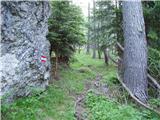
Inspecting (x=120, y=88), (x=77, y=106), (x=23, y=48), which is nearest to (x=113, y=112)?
(x=77, y=106)

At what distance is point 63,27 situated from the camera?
9.87 m

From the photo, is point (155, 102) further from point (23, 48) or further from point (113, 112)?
point (23, 48)

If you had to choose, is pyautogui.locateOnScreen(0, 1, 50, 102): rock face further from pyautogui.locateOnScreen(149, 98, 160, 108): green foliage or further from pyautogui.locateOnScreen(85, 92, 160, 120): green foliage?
pyautogui.locateOnScreen(149, 98, 160, 108): green foliage

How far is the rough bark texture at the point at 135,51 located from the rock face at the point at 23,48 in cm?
248

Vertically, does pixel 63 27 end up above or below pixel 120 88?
above

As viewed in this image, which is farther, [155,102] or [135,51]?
[135,51]

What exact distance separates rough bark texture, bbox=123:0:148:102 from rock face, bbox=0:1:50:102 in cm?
248

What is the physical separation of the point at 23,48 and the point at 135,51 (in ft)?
10.8

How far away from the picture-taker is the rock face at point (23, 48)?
6258mm

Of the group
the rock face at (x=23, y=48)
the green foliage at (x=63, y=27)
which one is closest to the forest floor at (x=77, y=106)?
the rock face at (x=23, y=48)

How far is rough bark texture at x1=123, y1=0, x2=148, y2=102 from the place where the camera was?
25.5 feet

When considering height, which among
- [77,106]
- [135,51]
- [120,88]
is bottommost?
[77,106]

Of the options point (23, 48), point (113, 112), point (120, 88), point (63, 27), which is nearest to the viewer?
point (113, 112)

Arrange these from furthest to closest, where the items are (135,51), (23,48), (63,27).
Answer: (63,27) < (135,51) < (23,48)
